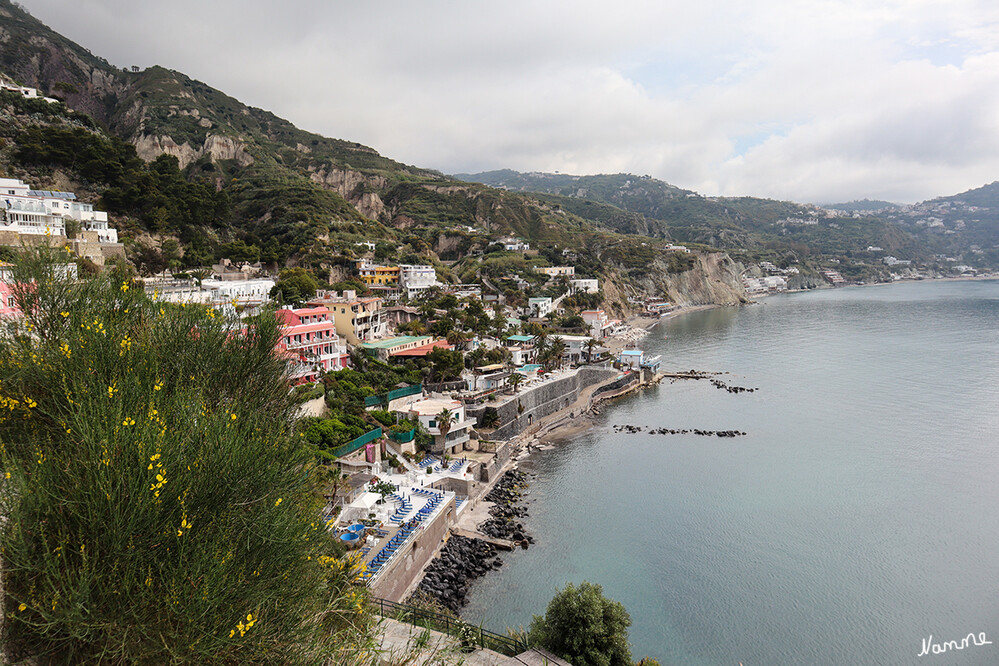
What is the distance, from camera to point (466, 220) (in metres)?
99.4

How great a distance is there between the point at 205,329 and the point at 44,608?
5.11m

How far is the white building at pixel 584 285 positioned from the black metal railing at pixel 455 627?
65.1 metres

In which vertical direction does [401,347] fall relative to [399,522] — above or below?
above

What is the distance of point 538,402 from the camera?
118 ft

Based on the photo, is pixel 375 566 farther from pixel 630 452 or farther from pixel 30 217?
pixel 30 217

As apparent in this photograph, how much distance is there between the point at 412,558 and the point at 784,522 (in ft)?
54.4

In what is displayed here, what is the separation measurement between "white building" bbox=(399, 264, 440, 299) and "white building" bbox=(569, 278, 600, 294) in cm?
2864

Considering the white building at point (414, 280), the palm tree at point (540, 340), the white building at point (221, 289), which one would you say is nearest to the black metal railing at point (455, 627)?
the white building at point (221, 289)

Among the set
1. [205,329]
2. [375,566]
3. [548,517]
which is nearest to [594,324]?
[548,517]

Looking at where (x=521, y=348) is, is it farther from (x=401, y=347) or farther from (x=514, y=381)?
(x=401, y=347)

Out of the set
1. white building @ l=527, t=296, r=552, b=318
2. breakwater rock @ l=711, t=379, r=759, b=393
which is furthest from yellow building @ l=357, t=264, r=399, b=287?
breakwater rock @ l=711, t=379, r=759, b=393

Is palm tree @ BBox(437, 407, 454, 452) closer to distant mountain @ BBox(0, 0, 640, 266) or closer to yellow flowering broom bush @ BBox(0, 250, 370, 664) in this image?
yellow flowering broom bush @ BBox(0, 250, 370, 664)

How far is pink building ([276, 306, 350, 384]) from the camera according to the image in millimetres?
27203

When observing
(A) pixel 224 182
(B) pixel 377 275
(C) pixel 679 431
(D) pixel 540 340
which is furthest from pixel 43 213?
(A) pixel 224 182
